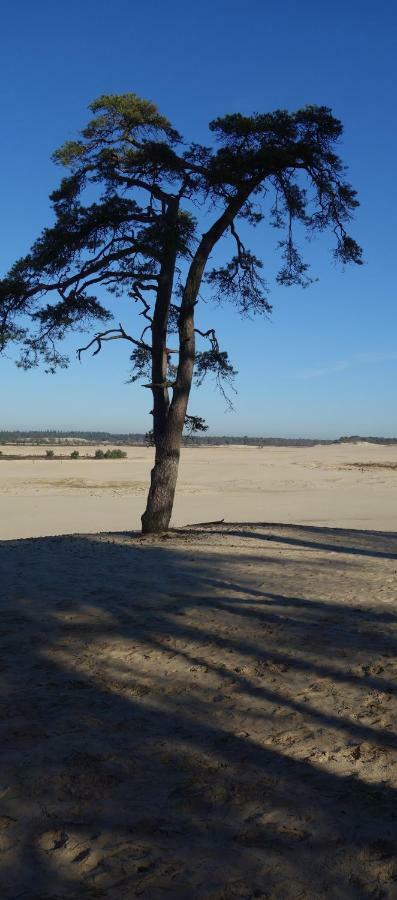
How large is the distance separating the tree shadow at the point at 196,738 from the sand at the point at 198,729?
1cm

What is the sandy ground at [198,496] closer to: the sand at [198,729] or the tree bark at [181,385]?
the tree bark at [181,385]

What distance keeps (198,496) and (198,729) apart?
73.4ft

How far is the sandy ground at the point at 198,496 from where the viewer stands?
2006 cm

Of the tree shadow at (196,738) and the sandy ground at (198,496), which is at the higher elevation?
the tree shadow at (196,738)

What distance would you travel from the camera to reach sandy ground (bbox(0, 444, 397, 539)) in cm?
2006

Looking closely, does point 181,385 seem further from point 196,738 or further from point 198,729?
point 196,738

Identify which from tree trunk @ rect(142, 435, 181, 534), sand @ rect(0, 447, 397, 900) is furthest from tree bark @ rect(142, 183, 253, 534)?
sand @ rect(0, 447, 397, 900)

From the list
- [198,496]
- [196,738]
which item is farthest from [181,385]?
[198,496]

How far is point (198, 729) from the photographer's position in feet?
13.9

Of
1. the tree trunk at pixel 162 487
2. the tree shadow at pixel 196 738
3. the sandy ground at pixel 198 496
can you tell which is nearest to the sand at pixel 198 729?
the tree shadow at pixel 196 738

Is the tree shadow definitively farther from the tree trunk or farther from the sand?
the tree trunk

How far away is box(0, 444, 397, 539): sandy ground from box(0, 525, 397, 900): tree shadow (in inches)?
478

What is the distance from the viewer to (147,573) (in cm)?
791

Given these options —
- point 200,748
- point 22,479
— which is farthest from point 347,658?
point 22,479
